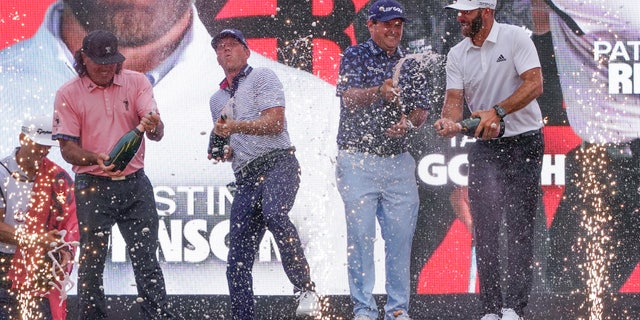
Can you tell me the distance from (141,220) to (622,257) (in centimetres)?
303

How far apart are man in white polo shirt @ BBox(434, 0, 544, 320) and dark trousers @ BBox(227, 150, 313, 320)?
93 centimetres

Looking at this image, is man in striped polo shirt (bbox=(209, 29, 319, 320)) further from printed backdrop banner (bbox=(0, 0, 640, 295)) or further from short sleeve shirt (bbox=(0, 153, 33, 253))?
short sleeve shirt (bbox=(0, 153, 33, 253))

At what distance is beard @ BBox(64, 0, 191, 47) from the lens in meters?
6.70

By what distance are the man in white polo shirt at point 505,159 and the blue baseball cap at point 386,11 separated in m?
0.36

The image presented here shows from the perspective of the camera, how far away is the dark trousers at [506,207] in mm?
5512

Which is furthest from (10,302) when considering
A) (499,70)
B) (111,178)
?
(499,70)

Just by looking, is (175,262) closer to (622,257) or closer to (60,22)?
(60,22)

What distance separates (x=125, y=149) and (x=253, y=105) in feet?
2.45

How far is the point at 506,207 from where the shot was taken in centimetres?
559

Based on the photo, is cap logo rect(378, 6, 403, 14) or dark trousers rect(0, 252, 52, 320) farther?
cap logo rect(378, 6, 403, 14)

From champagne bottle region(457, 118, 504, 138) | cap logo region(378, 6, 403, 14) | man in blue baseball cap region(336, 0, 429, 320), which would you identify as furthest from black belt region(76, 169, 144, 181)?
champagne bottle region(457, 118, 504, 138)

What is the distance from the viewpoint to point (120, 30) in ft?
22.0

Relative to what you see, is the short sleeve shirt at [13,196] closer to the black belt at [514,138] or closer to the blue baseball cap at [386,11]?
the blue baseball cap at [386,11]

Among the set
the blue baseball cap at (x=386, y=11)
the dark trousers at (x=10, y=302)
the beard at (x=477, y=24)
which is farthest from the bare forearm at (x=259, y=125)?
→ the dark trousers at (x=10, y=302)
